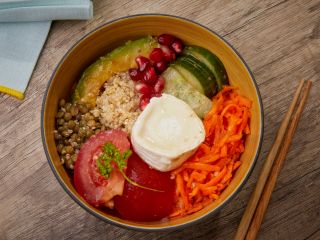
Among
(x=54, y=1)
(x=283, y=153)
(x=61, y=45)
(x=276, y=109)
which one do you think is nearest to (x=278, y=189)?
(x=283, y=153)

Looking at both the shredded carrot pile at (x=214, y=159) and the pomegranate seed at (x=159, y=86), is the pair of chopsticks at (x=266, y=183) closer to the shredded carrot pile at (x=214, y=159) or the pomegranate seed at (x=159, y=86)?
the shredded carrot pile at (x=214, y=159)

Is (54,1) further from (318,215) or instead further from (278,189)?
(318,215)

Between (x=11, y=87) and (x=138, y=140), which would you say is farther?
(x=11, y=87)

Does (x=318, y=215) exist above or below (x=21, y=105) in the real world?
below

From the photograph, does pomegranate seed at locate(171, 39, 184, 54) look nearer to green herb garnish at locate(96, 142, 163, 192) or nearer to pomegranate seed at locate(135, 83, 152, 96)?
pomegranate seed at locate(135, 83, 152, 96)

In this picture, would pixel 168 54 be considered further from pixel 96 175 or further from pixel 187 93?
pixel 96 175

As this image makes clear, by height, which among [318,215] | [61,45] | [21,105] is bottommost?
[318,215]

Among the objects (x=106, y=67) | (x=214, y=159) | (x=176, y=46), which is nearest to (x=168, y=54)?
(x=176, y=46)

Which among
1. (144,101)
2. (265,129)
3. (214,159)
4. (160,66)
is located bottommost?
(265,129)
